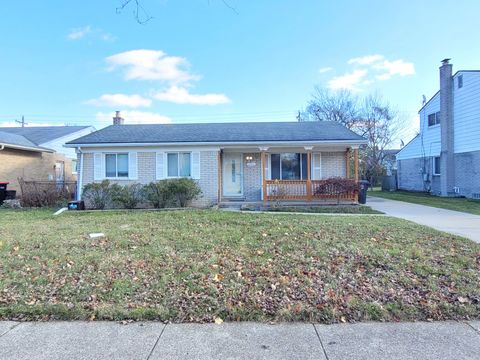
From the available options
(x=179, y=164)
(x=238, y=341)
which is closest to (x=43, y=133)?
(x=179, y=164)

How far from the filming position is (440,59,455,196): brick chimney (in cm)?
2041

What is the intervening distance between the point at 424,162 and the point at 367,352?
24.0 m

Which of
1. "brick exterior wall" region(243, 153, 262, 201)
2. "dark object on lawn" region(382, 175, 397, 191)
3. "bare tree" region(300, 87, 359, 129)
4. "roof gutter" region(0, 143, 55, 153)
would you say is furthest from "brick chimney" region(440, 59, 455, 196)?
"roof gutter" region(0, 143, 55, 153)

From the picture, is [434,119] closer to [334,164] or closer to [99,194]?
[334,164]

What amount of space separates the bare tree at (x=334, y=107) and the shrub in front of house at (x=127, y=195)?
96.1 ft

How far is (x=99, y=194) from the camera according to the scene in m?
14.2

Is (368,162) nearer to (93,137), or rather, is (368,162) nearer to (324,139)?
(324,139)

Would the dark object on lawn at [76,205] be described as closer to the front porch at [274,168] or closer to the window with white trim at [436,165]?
the front porch at [274,168]

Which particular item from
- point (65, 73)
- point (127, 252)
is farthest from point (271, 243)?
point (65, 73)

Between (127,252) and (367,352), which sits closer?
(367,352)

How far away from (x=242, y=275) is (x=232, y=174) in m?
11.5

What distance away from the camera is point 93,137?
15.4 metres

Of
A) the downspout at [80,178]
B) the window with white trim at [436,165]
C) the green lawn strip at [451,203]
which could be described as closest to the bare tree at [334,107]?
the window with white trim at [436,165]

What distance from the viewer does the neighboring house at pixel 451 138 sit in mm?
18766
